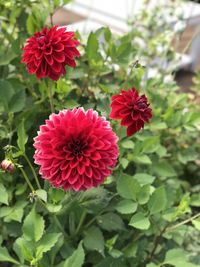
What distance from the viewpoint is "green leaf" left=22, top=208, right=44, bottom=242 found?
0.84m

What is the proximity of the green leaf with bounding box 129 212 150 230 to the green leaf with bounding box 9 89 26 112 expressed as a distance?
1.15 ft

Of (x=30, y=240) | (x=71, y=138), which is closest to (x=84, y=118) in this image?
(x=71, y=138)

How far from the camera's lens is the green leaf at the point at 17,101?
1.05 meters

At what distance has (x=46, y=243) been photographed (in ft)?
2.77

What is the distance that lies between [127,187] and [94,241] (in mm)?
145

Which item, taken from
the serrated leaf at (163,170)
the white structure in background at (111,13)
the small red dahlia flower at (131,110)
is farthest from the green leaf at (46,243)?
the white structure in background at (111,13)

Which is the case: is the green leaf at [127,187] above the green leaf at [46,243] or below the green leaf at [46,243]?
above

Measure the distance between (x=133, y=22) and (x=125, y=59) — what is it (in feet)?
2.74

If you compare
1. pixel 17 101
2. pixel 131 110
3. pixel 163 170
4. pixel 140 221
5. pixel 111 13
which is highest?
pixel 131 110

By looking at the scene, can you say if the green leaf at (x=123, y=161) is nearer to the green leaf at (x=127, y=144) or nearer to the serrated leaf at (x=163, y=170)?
the green leaf at (x=127, y=144)

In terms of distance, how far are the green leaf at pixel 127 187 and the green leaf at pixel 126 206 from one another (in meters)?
0.01

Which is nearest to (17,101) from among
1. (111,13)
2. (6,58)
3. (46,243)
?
(6,58)

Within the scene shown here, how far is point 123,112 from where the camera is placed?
776 millimetres

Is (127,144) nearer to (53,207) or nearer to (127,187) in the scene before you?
(127,187)
